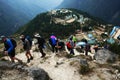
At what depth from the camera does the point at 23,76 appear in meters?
13.1

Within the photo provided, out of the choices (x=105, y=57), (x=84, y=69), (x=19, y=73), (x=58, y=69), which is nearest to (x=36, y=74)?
(x=19, y=73)

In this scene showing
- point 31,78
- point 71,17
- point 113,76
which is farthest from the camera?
point 71,17

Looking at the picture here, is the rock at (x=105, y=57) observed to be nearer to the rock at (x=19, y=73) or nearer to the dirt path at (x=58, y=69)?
the dirt path at (x=58, y=69)

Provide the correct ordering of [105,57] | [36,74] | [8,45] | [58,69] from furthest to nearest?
1. [105,57]
2. [58,69]
3. [8,45]
4. [36,74]

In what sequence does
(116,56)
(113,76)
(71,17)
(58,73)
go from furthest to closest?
(71,17) < (116,56) < (58,73) < (113,76)

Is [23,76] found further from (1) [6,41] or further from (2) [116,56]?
(2) [116,56]

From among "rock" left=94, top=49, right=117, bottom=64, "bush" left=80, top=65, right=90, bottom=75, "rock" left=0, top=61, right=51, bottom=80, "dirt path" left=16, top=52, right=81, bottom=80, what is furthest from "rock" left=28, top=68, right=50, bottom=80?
"rock" left=94, top=49, right=117, bottom=64

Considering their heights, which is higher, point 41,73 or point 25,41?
point 25,41

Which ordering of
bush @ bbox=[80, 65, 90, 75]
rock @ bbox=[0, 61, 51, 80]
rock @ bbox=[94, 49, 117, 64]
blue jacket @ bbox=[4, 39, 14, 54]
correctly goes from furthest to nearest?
rock @ bbox=[94, 49, 117, 64] → blue jacket @ bbox=[4, 39, 14, 54] → bush @ bbox=[80, 65, 90, 75] → rock @ bbox=[0, 61, 51, 80]

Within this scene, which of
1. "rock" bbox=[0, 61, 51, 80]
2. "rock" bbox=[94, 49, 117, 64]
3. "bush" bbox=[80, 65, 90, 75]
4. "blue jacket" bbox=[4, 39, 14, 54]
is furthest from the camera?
"rock" bbox=[94, 49, 117, 64]

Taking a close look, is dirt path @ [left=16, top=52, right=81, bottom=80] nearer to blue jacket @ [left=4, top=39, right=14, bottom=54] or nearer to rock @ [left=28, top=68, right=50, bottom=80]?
rock @ [left=28, top=68, right=50, bottom=80]

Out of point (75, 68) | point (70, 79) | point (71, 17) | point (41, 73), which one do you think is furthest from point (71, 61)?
point (71, 17)

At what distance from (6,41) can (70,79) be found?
478 centimetres

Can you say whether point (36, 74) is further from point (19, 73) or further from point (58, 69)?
point (58, 69)
